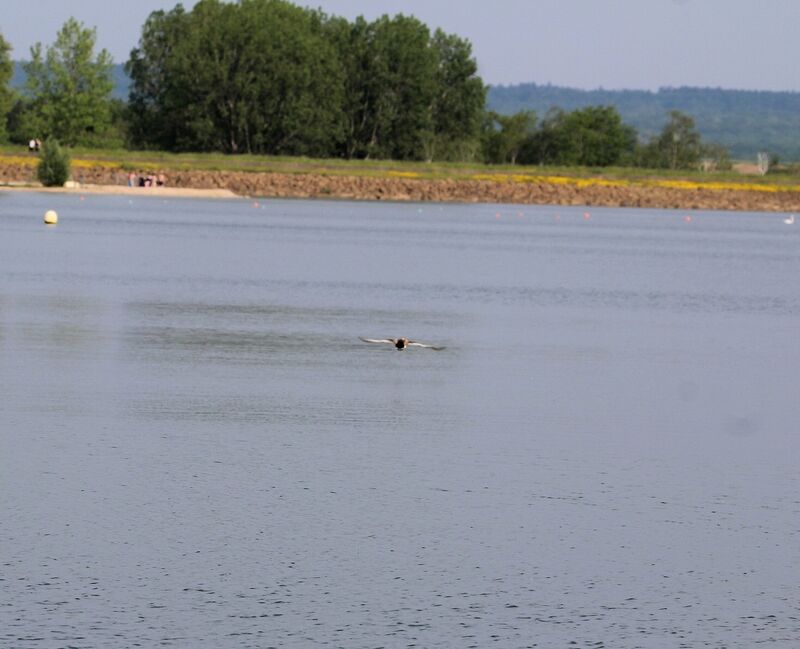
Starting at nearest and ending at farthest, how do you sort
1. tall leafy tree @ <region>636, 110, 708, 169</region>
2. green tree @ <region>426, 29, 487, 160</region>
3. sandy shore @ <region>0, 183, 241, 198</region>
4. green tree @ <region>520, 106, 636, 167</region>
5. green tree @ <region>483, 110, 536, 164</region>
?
sandy shore @ <region>0, 183, 241, 198</region>, green tree @ <region>426, 29, 487, 160</region>, green tree @ <region>520, 106, 636, 167</region>, green tree @ <region>483, 110, 536, 164</region>, tall leafy tree @ <region>636, 110, 708, 169</region>

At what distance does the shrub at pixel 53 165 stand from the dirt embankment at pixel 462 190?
8.72 metres

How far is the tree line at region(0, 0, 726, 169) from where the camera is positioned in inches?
4496

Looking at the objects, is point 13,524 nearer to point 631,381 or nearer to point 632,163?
point 631,381

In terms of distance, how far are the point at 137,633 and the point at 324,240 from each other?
41.5 m

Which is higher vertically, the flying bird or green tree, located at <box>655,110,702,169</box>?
green tree, located at <box>655,110,702,169</box>

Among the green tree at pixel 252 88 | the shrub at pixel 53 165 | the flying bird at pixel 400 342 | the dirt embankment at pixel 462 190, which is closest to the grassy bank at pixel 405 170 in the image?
the dirt embankment at pixel 462 190

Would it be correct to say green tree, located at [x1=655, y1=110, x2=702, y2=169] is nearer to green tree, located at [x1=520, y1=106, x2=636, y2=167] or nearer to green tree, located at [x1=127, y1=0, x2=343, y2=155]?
green tree, located at [x1=520, y1=106, x2=636, y2=167]

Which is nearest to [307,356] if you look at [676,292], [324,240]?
[676,292]

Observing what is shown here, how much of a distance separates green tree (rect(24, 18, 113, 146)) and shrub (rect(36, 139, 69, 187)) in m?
33.5

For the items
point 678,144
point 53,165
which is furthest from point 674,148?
point 53,165

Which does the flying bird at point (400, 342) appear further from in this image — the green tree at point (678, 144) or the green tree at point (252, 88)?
the green tree at point (678, 144)

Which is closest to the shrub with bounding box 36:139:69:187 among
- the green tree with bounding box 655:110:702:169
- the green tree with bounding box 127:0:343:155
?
the green tree with bounding box 127:0:343:155

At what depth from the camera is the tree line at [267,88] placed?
114m

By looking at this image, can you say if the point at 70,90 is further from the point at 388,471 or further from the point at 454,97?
the point at 388,471
